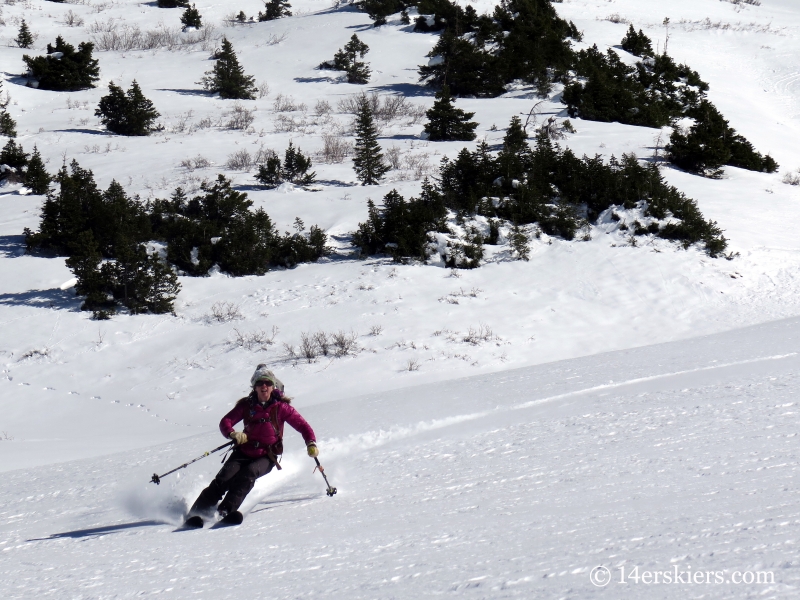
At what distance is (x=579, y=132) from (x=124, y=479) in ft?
62.7

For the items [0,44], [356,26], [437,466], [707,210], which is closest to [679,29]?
[356,26]

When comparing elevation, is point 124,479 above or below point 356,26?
below

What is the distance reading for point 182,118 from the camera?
85.9 ft

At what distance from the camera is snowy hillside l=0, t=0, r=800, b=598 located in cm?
398

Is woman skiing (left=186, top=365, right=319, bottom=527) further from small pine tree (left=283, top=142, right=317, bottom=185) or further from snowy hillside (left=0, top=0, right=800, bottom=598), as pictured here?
small pine tree (left=283, top=142, right=317, bottom=185)

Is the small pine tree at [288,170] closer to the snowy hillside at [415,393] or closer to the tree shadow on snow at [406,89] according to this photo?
the snowy hillside at [415,393]

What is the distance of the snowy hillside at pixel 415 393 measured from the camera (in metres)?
3.98

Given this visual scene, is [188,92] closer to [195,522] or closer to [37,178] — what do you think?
[37,178]

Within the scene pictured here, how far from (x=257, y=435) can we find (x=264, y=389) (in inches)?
15.0

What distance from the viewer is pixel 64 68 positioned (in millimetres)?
29062

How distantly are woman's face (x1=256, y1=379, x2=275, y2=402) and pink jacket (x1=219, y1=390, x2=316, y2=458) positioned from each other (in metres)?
0.04

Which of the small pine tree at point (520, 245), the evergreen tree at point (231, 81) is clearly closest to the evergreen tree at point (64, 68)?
the evergreen tree at point (231, 81)

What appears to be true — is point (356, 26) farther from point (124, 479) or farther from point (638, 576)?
point (638, 576)

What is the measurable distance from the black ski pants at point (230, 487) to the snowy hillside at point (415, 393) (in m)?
0.24
